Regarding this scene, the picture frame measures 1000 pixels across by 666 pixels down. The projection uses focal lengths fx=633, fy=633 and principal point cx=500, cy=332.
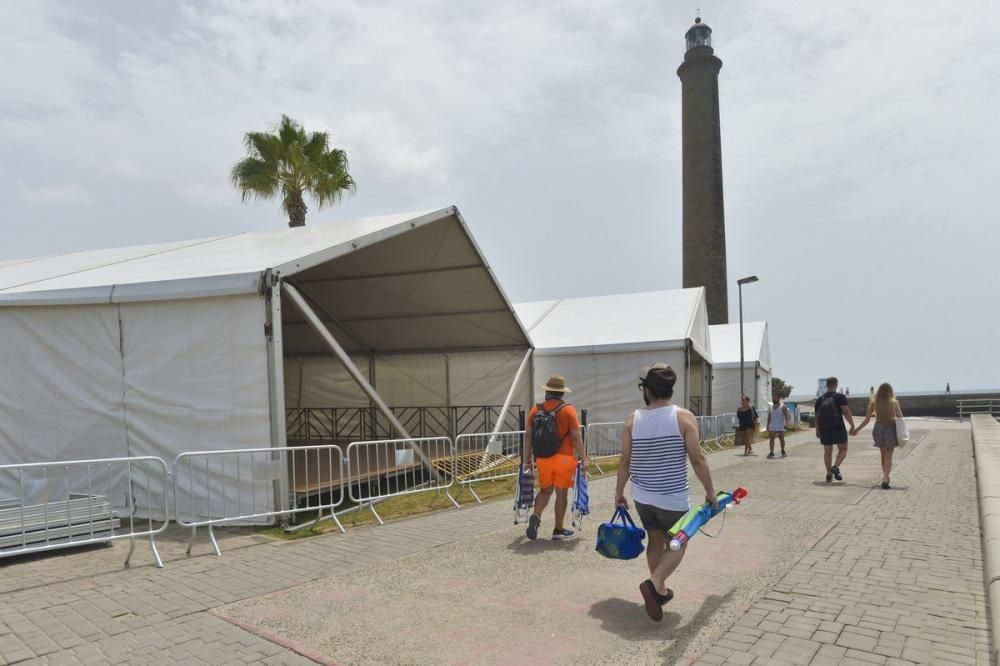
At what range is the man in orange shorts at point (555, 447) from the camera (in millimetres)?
6352

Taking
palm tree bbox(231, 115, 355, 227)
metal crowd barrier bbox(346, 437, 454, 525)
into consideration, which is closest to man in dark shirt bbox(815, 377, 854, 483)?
metal crowd barrier bbox(346, 437, 454, 525)

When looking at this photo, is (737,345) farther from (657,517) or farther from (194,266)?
(657,517)

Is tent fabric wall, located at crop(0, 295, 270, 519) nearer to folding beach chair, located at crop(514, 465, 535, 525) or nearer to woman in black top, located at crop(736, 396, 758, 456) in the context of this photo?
folding beach chair, located at crop(514, 465, 535, 525)

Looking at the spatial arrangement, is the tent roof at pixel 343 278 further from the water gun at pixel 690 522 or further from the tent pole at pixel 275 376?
the water gun at pixel 690 522

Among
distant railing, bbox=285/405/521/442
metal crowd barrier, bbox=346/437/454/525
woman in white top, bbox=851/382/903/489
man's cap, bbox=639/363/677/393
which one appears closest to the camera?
man's cap, bbox=639/363/677/393

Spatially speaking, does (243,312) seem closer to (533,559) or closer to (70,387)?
(70,387)

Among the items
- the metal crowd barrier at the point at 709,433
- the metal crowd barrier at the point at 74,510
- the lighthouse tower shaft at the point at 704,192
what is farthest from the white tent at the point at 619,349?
the lighthouse tower shaft at the point at 704,192

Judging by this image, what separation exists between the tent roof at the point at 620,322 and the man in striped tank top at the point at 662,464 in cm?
1334

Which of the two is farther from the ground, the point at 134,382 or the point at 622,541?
the point at 134,382

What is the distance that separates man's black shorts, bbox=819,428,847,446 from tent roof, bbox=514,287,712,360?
688 centimetres

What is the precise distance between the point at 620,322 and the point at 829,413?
969cm

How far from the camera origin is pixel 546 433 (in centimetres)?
637

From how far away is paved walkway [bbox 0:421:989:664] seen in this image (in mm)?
3846

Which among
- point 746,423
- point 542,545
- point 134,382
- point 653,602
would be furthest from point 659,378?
point 746,423
